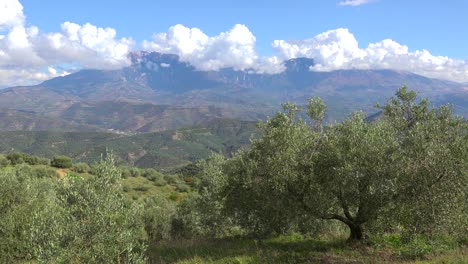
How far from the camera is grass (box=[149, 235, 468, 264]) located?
2033cm

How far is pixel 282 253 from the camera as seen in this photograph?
2267 centimetres

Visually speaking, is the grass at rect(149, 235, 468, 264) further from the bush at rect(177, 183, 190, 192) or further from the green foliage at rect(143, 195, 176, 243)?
the bush at rect(177, 183, 190, 192)

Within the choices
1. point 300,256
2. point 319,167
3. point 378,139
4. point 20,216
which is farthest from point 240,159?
point 20,216

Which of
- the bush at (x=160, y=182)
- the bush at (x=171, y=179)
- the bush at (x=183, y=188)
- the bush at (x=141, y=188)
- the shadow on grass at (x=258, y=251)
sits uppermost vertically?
the shadow on grass at (x=258, y=251)

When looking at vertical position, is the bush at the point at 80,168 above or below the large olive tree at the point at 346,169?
below

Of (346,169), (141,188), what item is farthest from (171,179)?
(346,169)

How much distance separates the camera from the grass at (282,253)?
20.3 metres

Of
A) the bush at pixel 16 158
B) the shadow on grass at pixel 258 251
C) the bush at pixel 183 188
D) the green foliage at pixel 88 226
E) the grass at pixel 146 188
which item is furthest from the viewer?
the bush at pixel 183 188

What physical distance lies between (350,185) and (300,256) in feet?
18.8

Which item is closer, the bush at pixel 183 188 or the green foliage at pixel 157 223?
the green foliage at pixel 157 223

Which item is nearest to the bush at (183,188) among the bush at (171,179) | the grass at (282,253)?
the bush at (171,179)

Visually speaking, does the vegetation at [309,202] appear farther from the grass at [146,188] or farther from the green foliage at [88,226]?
the grass at [146,188]

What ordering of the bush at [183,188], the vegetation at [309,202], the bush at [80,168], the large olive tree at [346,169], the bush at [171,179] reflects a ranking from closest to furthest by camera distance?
the vegetation at [309,202] < the large olive tree at [346,169] < the bush at [80,168] < the bush at [183,188] < the bush at [171,179]

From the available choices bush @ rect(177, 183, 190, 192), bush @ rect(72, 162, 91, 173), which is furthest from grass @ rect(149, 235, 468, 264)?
bush @ rect(72, 162, 91, 173)
